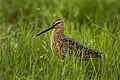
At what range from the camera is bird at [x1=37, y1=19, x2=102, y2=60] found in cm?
705

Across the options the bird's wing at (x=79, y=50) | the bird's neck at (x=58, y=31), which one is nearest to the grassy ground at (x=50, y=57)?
the bird's wing at (x=79, y=50)

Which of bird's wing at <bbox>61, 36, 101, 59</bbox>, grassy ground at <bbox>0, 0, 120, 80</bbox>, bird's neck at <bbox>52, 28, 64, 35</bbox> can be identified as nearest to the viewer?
grassy ground at <bbox>0, 0, 120, 80</bbox>

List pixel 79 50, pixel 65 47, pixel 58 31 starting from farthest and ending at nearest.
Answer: pixel 58 31 < pixel 65 47 < pixel 79 50

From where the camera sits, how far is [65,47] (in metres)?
7.28

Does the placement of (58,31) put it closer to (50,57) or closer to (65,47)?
(65,47)

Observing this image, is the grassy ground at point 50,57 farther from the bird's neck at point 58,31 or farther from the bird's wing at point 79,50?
the bird's neck at point 58,31

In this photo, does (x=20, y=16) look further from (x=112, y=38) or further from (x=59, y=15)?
(x=112, y=38)

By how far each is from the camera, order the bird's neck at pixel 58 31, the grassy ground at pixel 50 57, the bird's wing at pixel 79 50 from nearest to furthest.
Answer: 1. the grassy ground at pixel 50 57
2. the bird's wing at pixel 79 50
3. the bird's neck at pixel 58 31

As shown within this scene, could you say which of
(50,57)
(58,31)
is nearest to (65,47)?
(50,57)

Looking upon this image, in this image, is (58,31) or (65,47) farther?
(58,31)

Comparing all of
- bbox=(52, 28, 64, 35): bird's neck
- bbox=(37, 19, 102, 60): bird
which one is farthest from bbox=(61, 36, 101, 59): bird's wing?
bbox=(52, 28, 64, 35): bird's neck

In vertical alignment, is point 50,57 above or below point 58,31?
below

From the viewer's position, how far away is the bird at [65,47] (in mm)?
7050

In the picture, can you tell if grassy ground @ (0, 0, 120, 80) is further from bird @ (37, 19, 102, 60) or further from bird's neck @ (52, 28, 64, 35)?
bird's neck @ (52, 28, 64, 35)
